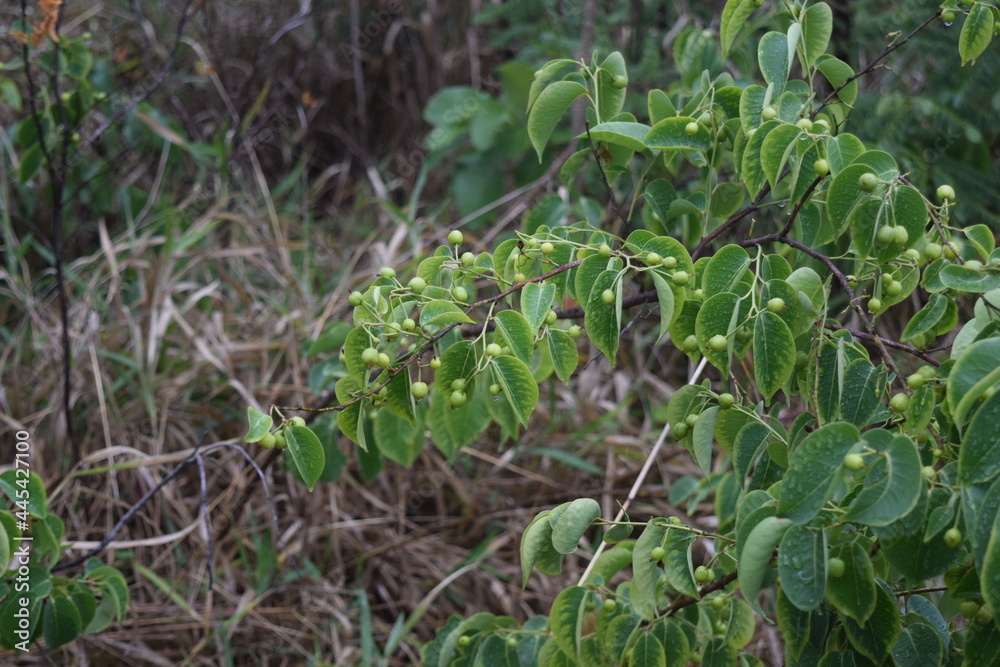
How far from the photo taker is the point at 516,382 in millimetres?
790

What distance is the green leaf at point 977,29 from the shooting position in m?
0.87

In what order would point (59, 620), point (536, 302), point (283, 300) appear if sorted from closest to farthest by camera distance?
point (536, 302)
point (59, 620)
point (283, 300)

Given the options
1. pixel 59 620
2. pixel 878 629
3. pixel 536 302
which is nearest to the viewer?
pixel 878 629

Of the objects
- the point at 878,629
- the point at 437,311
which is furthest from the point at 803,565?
the point at 437,311

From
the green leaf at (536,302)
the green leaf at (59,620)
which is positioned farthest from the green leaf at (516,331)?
the green leaf at (59,620)

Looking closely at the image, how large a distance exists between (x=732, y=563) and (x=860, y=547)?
216 mm

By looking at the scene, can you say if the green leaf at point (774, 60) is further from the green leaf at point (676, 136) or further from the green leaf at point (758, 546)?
the green leaf at point (758, 546)

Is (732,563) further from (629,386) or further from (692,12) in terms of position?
(692,12)

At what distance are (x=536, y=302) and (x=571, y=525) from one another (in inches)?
9.5

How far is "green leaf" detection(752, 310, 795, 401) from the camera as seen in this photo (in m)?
0.76

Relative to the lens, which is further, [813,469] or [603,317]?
[603,317]

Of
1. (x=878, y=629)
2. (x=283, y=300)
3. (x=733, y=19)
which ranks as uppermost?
(x=733, y=19)

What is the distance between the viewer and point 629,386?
224 cm

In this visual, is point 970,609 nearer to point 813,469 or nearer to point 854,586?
point 854,586
